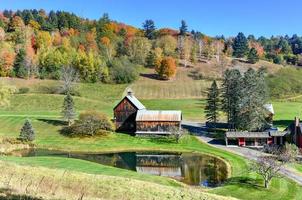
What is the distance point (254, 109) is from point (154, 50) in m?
83.6

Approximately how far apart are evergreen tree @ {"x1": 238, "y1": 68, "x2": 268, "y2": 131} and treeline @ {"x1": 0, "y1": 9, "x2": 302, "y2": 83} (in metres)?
59.4

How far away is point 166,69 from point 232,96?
5847 centimetres

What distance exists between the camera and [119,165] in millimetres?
54531

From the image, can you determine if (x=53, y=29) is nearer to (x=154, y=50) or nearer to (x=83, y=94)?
(x=154, y=50)

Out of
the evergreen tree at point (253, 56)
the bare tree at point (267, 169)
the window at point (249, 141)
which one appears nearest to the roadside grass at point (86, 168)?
the bare tree at point (267, 169)

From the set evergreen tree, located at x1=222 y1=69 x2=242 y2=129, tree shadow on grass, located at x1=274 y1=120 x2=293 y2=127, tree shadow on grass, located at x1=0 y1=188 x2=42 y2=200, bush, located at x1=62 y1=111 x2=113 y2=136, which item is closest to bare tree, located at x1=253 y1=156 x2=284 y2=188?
evergreen tree, located at x1=222 y1=69 x2=242 y2=129

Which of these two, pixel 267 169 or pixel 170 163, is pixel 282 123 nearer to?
pixel 170 163

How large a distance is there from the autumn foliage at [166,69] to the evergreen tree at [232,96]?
54.2 meters

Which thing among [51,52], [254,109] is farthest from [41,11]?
[254,109]

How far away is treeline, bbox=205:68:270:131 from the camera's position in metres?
72.4

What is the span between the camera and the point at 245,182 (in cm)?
4484

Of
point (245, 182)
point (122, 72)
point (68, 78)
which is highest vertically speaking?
point (122, 72)

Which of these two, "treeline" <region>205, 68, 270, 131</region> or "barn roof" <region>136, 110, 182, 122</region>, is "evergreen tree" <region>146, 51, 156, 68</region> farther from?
"barn roof" <region>136, 110, 182, 122</region>

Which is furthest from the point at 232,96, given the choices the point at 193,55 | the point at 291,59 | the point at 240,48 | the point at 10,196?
the point at 291,59
